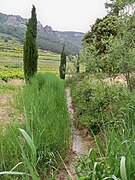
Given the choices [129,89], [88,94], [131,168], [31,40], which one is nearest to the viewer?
[131,168]

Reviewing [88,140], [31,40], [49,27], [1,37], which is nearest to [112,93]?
[88,140]

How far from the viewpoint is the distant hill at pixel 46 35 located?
64062 mm

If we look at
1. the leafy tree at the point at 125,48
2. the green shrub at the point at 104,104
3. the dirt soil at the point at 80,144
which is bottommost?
the dirt soil at the point at 80,144

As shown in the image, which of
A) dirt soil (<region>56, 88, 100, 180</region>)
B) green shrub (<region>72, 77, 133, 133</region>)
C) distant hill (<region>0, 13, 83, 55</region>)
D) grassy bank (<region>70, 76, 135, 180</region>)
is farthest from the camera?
distant hill (<region>0, 13, 83, 55</region>)

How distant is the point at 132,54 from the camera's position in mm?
3967

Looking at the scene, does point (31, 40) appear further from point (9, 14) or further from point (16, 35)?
point (9, 14)

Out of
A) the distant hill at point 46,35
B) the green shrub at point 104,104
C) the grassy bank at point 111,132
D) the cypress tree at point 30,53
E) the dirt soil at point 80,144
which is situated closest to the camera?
the grassy bank at point 111,132

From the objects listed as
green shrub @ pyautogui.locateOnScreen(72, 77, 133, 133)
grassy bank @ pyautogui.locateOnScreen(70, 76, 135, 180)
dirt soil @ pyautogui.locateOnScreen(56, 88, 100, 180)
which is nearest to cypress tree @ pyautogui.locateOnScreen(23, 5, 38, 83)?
grassy bank @ pyautogui.locateOnScreen(70, 76, 135, 180)

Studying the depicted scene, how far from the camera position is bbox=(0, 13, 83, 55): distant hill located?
64.1 meters

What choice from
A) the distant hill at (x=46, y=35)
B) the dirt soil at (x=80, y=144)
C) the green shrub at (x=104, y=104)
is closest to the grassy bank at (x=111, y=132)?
the green shrub at (x=104, y=104)

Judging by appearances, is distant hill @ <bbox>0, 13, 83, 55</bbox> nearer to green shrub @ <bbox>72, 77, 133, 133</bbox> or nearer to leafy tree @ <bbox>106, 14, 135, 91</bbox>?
green shrub @ <bbox>72, 77, 133, 133</bbox>

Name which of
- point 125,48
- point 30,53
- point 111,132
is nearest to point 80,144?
point 125,48

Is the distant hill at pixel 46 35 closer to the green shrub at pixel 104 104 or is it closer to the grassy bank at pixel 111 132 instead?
the green shrub at pixel 104 104

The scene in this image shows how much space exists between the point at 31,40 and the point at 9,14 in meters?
115
